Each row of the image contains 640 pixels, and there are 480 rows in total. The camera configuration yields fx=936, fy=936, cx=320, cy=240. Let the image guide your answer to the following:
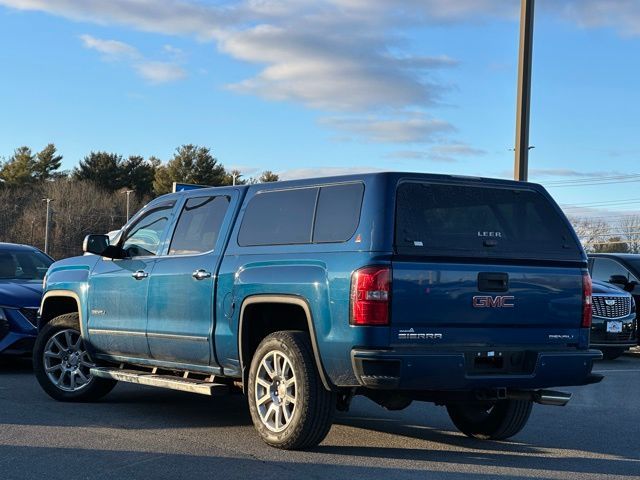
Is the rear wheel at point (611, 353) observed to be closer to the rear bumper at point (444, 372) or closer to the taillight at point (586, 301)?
the taillight at point (586, 301)

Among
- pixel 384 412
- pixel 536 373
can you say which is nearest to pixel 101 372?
pixel 384 412

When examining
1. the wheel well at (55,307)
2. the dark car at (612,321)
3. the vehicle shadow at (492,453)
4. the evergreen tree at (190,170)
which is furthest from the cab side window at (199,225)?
the evergreen tree at (190,170)

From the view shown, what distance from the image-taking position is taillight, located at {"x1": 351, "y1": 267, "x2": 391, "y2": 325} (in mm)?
6293

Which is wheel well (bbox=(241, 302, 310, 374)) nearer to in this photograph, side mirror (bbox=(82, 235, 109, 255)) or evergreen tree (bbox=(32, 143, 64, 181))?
side mirror (bbox=(82, 235, 109, 255))

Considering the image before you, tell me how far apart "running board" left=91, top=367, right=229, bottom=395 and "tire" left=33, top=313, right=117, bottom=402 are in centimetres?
41

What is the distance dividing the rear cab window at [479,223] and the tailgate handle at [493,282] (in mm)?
163

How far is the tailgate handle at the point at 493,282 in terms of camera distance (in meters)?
6.68

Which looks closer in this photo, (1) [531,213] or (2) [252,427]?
(1) [531,213]

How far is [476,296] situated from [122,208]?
80.8m

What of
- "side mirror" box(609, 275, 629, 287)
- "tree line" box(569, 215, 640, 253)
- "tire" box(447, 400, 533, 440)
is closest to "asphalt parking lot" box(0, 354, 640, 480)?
"tire" box(447, 400, 533, 440)

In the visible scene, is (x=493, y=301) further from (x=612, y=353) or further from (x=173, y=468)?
(x=612, y=353)

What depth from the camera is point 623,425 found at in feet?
28.3

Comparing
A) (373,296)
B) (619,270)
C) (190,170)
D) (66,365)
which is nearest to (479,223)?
(373,296)

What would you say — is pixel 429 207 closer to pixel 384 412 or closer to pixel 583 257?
pixel 583 257
